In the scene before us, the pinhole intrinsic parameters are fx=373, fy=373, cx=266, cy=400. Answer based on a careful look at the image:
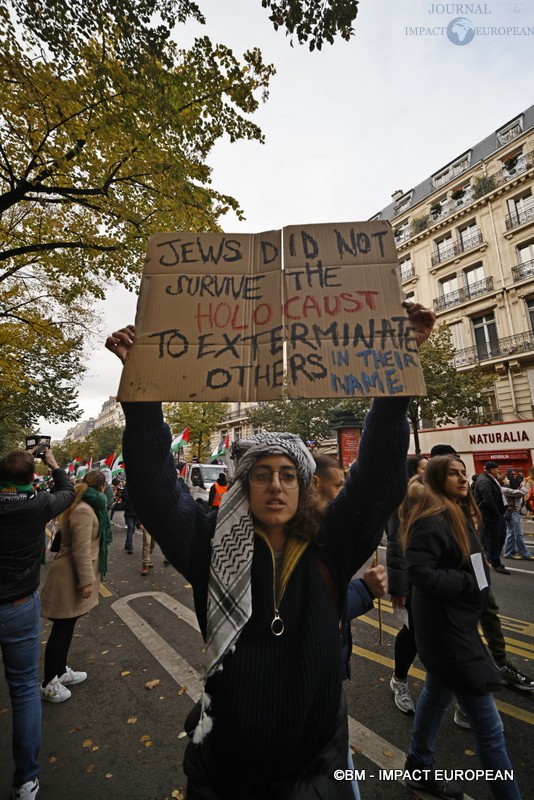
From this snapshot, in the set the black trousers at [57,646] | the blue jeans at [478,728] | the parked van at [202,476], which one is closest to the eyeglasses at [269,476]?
the blue jeans at [478,728]

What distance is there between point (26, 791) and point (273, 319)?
3.16 m

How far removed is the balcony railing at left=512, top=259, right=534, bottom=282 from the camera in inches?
819

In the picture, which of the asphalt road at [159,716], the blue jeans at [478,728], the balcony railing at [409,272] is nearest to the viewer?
the blue jeans at [478,728]

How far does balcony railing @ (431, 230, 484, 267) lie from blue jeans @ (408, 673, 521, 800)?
27038mm

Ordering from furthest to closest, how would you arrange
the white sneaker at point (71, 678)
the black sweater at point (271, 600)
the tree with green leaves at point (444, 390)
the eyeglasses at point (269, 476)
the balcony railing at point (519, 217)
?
the balcony railing at point (519, 217) < the tree with green leaves at point (444, 390) < the white sneaker at point (71, 678) < the eyeglasses at point (269, 476) < the black sweater at point (271, 600)

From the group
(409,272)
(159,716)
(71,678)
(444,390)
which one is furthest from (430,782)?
(409,272)

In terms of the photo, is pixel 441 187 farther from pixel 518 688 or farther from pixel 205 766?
pixel 205 766

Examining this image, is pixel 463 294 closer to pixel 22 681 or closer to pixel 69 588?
pixel 69 588

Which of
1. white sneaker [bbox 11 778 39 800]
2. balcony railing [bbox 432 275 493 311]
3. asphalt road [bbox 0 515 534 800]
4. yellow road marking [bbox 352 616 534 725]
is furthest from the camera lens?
balcony railing [bbox 432 275 493 311]

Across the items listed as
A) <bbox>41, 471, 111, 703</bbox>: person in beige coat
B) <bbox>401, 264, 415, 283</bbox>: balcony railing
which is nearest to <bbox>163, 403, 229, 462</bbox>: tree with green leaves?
<bbox>401, 264, 415, 283</bbox>: balcony railing

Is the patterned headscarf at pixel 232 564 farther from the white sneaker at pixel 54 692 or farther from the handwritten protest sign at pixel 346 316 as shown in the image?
the white sneaker at pixel 54 692

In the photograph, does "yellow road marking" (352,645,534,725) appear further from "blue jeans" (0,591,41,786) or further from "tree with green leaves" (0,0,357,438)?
"tree with green leaves" (0,0,357,438)

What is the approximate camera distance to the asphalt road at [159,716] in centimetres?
246

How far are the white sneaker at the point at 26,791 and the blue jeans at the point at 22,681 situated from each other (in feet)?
0.10
